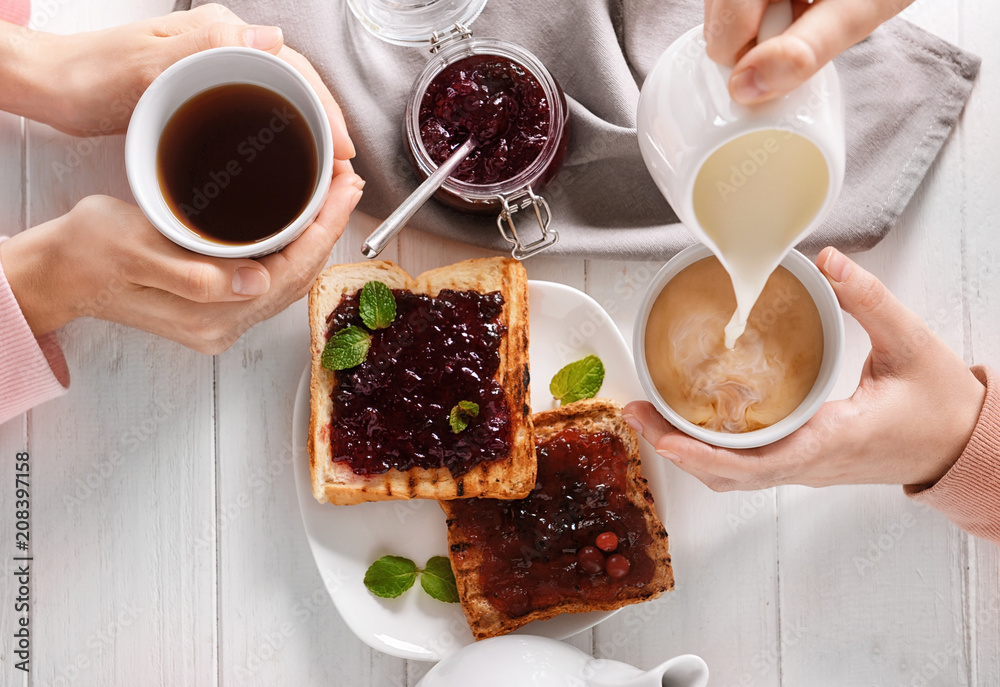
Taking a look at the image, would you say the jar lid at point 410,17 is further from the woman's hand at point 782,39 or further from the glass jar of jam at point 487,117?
the woman's hand at point 782,39

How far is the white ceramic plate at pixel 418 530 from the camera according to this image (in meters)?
1.69

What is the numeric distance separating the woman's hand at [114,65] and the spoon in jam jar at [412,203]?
153 mm

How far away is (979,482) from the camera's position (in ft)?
5.12

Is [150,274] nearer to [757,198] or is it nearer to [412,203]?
[412,203]

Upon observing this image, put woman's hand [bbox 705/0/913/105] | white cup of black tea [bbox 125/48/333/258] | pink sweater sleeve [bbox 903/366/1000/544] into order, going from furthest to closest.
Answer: pink sweater sleeve [bbox 903/366/1000/544]
white cup of black tea [bbox 125/48/333/258]
woman's hand [bbox 705/0/913/105]

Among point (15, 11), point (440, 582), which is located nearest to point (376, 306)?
point (440, 582)

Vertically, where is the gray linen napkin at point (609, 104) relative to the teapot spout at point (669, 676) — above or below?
above

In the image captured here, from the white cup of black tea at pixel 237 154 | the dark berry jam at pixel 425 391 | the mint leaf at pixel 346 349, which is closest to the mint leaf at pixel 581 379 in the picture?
the dark berry jam at pixel 425 391

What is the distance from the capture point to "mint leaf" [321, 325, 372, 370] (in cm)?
160

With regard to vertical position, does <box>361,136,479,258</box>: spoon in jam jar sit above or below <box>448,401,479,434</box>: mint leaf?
above

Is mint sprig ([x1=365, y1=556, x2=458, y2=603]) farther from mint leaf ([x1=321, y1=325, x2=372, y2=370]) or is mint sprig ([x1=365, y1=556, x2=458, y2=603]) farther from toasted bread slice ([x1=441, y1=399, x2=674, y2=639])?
mint leaf ([x1=321, y1=325, x2=372, y2=370])

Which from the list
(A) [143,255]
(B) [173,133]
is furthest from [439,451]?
(B) [173,133]

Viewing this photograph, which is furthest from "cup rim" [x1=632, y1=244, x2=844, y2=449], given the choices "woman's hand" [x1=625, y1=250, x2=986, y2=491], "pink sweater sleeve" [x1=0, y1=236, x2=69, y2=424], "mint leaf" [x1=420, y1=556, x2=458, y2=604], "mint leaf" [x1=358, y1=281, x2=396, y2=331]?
"pink sweater sleeve" [x1=0, y1=236, x2=69, y2=424]

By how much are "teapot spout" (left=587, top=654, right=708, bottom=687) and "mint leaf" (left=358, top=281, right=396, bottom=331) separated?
0.85 metres
